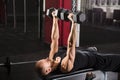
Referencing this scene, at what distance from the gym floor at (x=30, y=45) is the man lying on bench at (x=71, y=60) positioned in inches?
31.5

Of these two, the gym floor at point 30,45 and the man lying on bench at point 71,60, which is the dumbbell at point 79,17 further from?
the gym floor at point 30,45

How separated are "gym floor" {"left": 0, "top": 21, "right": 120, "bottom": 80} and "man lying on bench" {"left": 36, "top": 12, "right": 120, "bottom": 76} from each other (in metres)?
0.80

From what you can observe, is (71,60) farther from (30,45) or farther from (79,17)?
(30,45)

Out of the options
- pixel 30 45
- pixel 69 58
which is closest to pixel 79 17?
pixel 69 58

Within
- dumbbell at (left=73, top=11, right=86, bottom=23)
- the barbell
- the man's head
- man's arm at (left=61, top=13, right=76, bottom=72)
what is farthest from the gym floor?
dumbbell at (left=73, top=11, right=86, bottom=23)

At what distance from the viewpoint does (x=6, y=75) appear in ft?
9.47

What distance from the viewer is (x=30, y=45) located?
4.34 meters

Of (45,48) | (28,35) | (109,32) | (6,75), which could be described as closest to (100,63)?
(6,75)

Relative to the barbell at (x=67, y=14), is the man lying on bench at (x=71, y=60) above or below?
below

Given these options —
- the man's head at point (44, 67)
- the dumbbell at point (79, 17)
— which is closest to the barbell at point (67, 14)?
the dumbbell at point (79, 17)

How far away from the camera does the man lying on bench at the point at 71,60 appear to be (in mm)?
1880

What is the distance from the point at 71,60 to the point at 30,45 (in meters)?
2.51

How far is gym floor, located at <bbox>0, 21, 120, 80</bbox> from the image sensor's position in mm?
3014

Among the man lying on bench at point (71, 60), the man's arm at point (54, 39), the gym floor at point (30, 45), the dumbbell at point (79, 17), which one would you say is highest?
the dumbbell at point (79, 17)
